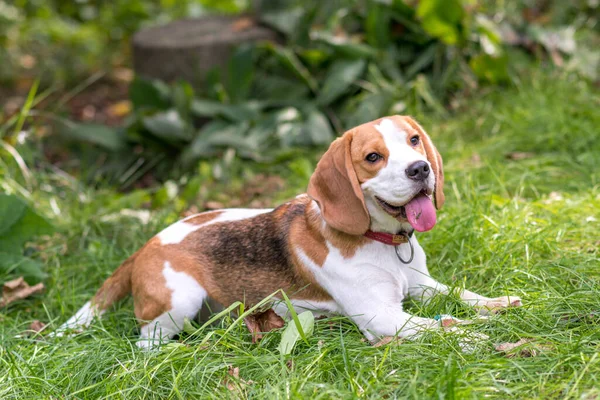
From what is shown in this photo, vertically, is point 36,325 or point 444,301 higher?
point 444,301

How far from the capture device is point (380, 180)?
310 cm

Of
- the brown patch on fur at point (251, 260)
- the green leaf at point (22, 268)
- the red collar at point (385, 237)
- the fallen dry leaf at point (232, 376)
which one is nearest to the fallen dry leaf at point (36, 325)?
the green leaf at point (22, 268)

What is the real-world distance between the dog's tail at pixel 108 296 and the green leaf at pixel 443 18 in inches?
139

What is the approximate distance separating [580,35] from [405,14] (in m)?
1.69

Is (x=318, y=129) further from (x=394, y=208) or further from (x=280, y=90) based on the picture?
(x=394, y=208)

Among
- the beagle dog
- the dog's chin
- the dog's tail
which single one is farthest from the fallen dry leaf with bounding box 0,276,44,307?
the dog's chin

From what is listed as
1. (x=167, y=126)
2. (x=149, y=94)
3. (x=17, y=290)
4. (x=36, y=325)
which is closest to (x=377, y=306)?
(x=36, y=325)

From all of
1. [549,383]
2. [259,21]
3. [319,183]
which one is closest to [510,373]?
[549,383]

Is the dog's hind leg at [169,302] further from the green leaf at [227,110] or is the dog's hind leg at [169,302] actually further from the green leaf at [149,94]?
the green leaf at [149,94]

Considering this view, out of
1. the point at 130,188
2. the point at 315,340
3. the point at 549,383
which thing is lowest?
the point at 130,188

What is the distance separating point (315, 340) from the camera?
316 cm

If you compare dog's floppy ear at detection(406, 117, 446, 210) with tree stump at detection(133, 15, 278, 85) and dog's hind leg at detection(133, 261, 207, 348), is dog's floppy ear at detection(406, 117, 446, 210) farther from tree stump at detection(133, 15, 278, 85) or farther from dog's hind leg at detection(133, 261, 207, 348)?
tree stump at detection(133, 15, 278, 85)

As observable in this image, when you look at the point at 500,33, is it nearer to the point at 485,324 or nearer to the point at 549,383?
the point at 485,324

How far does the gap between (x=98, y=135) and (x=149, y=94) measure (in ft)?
1.88
